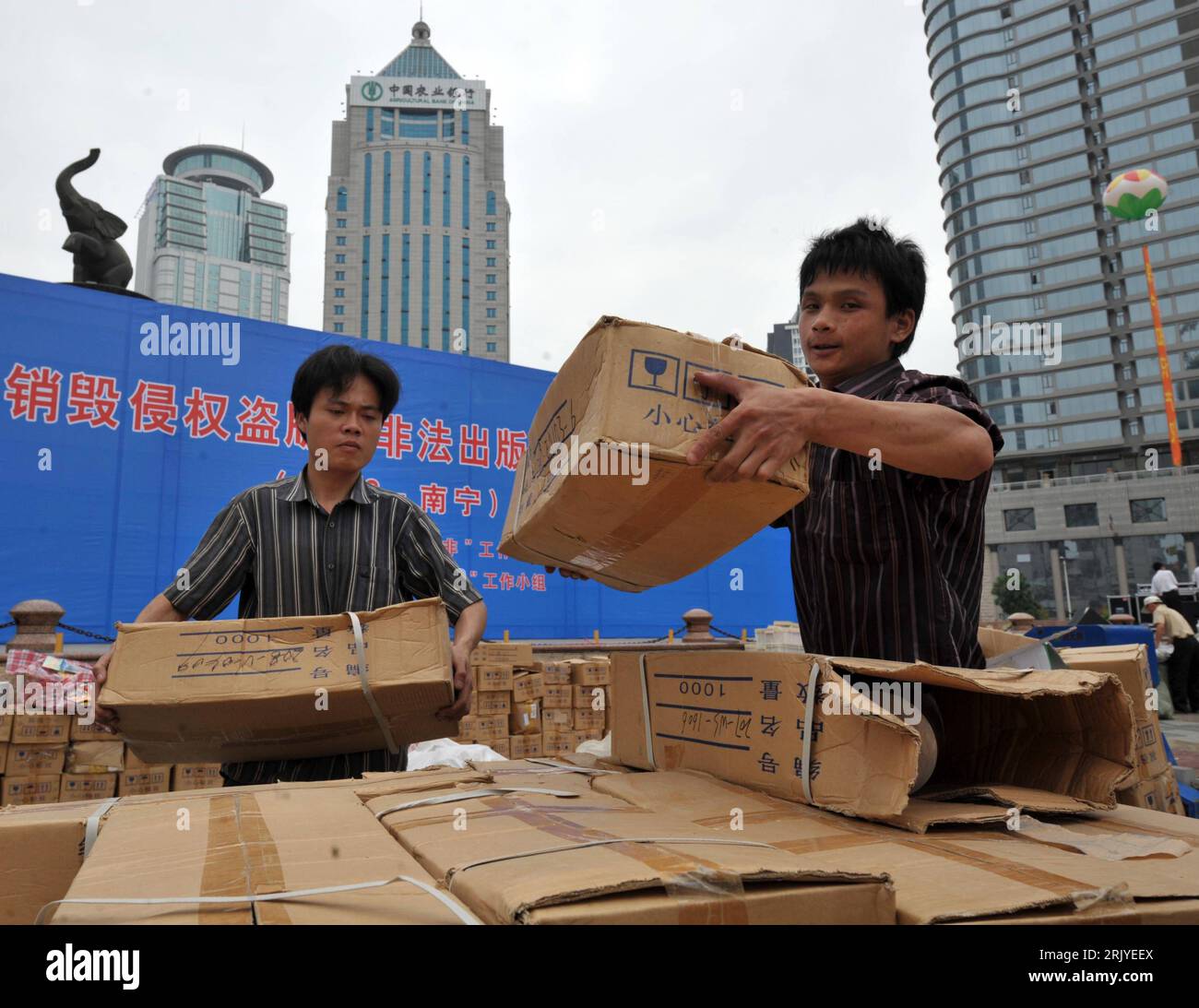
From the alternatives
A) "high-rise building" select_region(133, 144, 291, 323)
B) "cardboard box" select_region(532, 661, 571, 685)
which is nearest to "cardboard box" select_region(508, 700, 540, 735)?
"cardboard box" select_region(532, 661, 571, 685)

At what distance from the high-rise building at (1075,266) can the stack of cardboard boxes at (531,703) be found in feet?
113

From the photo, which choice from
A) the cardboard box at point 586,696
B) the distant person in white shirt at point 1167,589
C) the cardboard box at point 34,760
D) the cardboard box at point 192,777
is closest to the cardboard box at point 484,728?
the cardboard box at point 586,696

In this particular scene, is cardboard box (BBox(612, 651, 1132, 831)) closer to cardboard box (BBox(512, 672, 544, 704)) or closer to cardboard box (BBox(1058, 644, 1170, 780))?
cardboard box (BBox(1058, 644, 1170, 780))

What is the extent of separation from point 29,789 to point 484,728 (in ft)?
9.36

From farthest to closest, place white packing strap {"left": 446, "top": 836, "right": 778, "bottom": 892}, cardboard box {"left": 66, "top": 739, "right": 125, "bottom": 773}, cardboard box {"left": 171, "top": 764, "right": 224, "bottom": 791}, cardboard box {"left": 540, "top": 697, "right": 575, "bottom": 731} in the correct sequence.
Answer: cardboard box {"left": 540, "top": 697, "right": 575, "bottom": 731}
cardboard box {"left": 171, "top": 764, "right": 224, "bottom": 791}
cardboard box {"left": 66, "top": 739, "right": 125, "bottom": 773}
white packing strap {"left": 446, "top": 836, "right": 778, "bottom": 892}

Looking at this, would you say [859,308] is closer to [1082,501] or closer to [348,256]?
[1082,501]

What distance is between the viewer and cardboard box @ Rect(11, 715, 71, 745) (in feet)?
13.3

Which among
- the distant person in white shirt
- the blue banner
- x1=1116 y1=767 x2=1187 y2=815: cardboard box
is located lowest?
x1=1116 y1=767 x2=1187 y2=815: cardboard box

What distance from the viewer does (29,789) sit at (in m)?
4.06

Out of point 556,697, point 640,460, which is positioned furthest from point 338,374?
point 556,697

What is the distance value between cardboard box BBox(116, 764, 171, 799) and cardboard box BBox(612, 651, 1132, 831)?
13.4 ft

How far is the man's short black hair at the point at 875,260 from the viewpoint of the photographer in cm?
132

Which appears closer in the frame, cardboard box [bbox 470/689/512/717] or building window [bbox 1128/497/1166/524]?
cardboard box [bbox 470/689/512/717]
